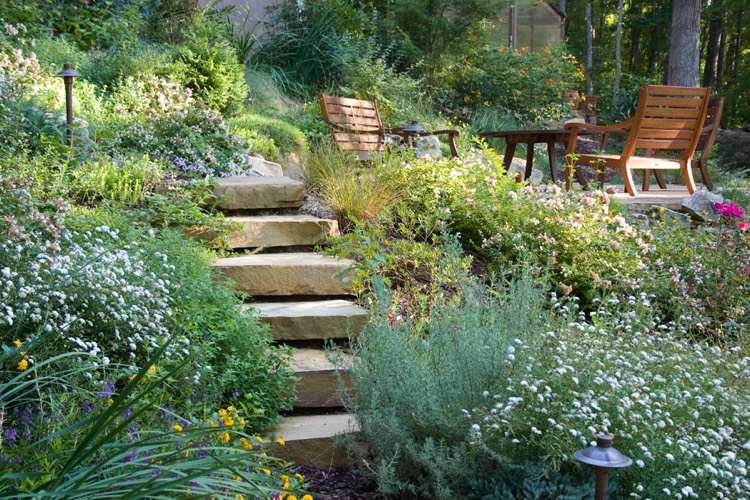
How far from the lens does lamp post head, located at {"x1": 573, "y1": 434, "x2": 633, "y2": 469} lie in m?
2.07

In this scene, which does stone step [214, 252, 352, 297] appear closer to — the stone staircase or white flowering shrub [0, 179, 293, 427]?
the stone staircase

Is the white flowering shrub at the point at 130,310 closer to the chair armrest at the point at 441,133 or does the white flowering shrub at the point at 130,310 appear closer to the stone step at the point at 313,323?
the stone step at the point at 313,323

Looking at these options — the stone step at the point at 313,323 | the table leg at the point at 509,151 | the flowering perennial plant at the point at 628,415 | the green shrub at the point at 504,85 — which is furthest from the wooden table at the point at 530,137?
the flowering perennial plant at the point at 628,415

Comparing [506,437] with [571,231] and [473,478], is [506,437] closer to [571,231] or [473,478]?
[473,478]

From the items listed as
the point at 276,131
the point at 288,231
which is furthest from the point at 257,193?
the point at 276,131

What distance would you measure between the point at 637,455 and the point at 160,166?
3.98 metres

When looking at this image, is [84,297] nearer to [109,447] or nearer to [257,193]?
[109,447]

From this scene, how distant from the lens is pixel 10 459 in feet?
6.83

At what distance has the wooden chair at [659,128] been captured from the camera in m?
7.31

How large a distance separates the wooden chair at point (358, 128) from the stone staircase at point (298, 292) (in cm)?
207

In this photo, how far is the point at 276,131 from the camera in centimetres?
807

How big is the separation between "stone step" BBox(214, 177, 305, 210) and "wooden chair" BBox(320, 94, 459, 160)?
1793 mm

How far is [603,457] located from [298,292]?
274 centimetres

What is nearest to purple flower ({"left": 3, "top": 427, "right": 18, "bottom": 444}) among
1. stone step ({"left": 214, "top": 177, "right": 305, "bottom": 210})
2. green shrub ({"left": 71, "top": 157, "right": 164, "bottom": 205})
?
green shrub ({"left": 71, "top": 157, "right": 164, "bottom": 205})
